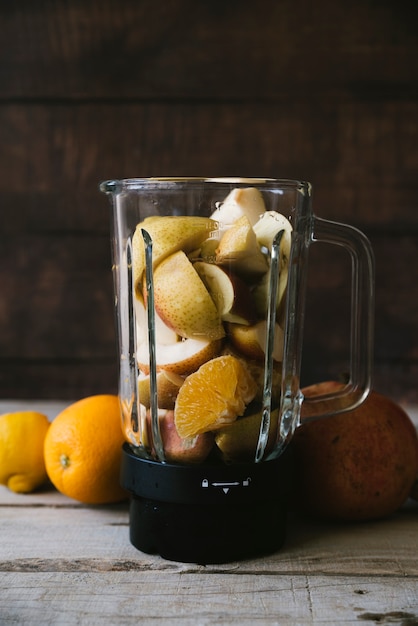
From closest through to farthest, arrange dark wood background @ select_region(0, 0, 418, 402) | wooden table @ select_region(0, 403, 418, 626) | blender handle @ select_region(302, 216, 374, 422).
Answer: wooden table @ select_region(0, 403, 418, 626) → blender handle @ select_region(302, 216, 374, 422) → dark wood background @ select_region(0, 0, 418, 402)

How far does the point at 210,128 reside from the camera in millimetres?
1209

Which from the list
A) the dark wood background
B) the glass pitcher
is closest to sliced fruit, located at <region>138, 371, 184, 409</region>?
the glass pitcher

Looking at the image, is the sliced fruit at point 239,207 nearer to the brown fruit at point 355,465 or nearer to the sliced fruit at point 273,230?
the sliced fruit at point 273,230

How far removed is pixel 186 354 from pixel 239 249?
9 centimetres

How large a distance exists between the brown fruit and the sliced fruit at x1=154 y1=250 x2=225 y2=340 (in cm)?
19

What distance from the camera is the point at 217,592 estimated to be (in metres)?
0.58

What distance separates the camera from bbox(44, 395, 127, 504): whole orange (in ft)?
2.42

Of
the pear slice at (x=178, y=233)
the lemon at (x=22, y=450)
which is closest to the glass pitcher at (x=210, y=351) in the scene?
the pear slice at (x=178, y=233)

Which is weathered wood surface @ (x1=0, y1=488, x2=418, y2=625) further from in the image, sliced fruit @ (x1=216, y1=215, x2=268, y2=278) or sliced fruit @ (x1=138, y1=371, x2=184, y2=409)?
sliced fruit @ (x1=216, y1=215, x2=268, y2=278)

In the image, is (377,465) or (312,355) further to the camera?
(312,355)

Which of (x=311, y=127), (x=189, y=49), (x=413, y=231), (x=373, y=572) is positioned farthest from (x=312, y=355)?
(x=373, y=572)

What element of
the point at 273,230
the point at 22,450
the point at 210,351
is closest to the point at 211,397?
the point at 210,351

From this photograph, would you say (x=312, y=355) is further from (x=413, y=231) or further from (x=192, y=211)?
(x=192, y=211)

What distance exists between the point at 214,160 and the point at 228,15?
22 cm
